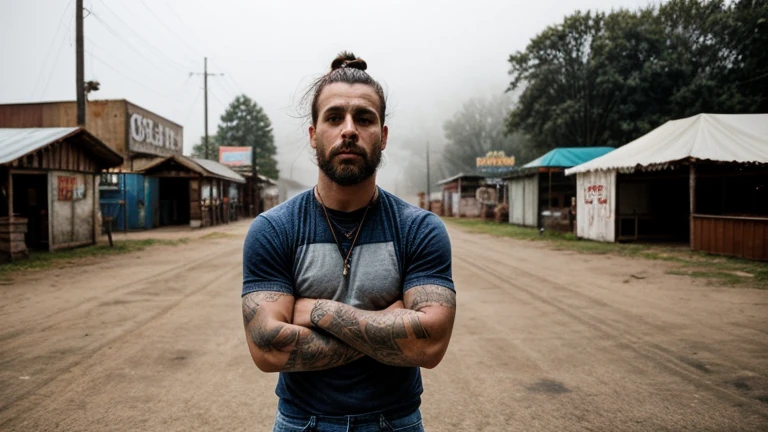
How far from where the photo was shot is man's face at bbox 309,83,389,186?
1972mm

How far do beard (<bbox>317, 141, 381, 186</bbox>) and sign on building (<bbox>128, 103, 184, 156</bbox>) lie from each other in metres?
35.7

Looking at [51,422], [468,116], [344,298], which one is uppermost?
[468,116]

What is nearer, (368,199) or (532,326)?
(368,199)

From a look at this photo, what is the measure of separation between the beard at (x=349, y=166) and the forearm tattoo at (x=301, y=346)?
1.94ft

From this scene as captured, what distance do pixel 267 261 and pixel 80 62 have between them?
63.3 feet

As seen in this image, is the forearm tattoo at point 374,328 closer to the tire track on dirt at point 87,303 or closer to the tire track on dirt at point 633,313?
the tire track on dirt at point 633,313

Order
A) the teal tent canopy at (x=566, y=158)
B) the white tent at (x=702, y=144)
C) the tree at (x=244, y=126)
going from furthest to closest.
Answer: the tree at (x=244, y=126), the teal tent canopy at (x=566, y=158), the white tent at (x=702, y=144)

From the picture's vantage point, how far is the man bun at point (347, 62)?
216 cm

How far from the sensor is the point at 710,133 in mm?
16719

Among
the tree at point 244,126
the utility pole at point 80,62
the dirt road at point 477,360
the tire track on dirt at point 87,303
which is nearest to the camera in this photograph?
the dirt road at point 477,360

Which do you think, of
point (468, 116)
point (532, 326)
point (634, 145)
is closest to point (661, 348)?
point (532, 326)

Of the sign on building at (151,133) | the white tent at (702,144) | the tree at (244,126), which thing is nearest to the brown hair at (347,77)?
the white tent at (702,144)

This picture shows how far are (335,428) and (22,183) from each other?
20.8 m

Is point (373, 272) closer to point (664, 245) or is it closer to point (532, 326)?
point (532, 326)
